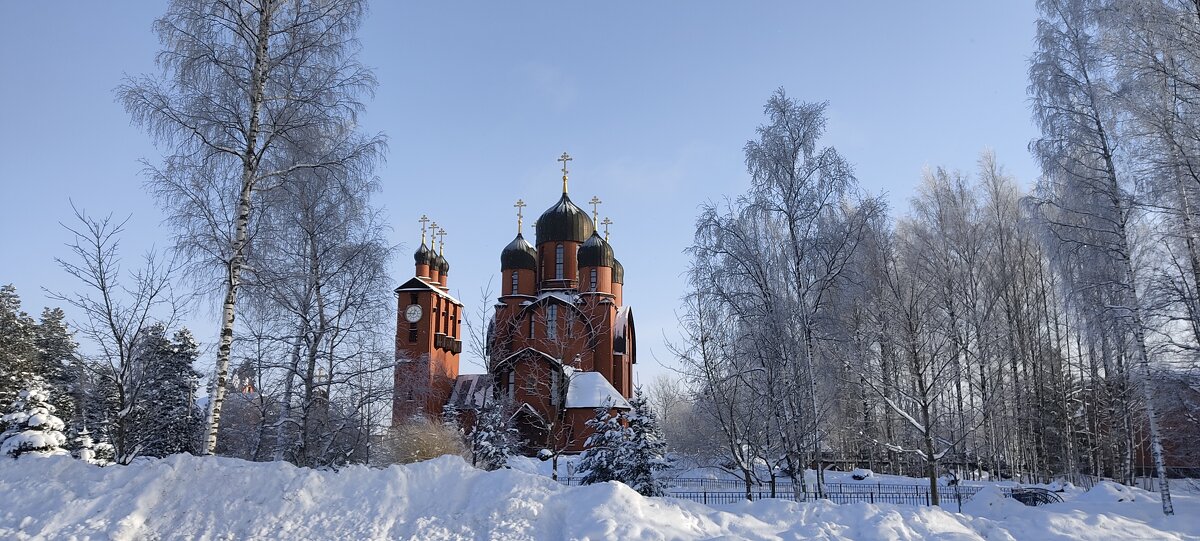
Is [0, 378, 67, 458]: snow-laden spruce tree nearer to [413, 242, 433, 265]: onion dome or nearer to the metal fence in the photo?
the metal fence

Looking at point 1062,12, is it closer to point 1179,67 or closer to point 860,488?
point 1179,67

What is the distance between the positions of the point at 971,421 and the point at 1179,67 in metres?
12.7

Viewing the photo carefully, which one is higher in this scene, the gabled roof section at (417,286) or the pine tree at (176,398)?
the gabled roof section at (417,286)

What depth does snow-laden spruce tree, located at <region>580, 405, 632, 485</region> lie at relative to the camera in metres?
17.5

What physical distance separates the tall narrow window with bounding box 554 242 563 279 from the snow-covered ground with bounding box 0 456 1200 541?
97.5 ft

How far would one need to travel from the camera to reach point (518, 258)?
3991 centimetres

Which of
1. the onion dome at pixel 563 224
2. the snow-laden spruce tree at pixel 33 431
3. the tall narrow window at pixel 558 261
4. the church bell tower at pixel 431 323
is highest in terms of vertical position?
the onion dome at pixel 563 224

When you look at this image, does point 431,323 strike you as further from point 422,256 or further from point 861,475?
point 861,475

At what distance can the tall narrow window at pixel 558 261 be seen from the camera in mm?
39469

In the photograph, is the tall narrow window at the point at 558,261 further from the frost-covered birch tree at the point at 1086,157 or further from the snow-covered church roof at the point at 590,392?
the frost-covered birch tree at the point at 1086,157

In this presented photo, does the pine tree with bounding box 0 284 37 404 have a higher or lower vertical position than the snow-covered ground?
higher

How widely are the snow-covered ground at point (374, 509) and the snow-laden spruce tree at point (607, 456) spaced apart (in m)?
7.54

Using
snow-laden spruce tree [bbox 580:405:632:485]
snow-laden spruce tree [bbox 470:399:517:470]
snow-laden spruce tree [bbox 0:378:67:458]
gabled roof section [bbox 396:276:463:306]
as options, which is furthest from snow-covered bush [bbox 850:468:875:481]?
snow-laden spruce tree [bbox 0:378:67:458]

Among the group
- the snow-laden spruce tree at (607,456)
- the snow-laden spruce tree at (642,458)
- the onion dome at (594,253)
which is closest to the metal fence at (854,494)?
the snow-laden spruce tree at (642,458)
